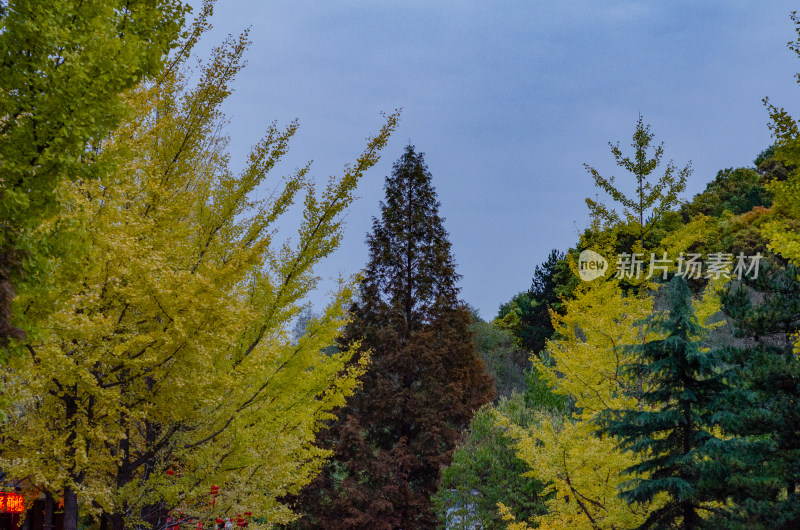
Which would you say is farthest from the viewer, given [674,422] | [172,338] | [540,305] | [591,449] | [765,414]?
[540,305]

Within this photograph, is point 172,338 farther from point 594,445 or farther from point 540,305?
point 540,305

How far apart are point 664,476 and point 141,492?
295 inches

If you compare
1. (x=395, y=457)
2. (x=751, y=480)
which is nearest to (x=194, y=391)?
(x=751, y=480)

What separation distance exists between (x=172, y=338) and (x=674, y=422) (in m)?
7.62

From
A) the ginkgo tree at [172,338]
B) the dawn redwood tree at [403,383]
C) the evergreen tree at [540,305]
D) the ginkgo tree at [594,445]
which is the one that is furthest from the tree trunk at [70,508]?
the evergreen tree at [540,305]

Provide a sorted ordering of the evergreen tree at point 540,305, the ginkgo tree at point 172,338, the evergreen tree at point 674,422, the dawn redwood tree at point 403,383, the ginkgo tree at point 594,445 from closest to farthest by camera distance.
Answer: the ginkgo tree at point 172,338
the evergreen tree at point 674,422
the ginkgo tree at point 594,445
the dawn redwood tree at point 403,383
the evergreen tree at point 540,305

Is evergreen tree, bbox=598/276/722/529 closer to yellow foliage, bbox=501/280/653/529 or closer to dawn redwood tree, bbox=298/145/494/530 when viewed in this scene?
yellow foliage, bbox=501/280/653/529

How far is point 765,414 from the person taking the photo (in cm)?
789

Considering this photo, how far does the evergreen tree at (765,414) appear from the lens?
784cm

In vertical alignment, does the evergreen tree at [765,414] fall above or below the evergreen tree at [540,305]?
below

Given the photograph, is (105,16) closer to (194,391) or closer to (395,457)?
(194,391)

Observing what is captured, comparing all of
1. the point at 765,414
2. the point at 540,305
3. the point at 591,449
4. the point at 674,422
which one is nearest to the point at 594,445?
the point at 591,449

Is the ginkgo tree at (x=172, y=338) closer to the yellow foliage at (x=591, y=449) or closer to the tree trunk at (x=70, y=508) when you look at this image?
the tree trunk at (x=70, y=508)

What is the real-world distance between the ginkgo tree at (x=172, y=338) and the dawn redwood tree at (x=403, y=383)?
1031cm
